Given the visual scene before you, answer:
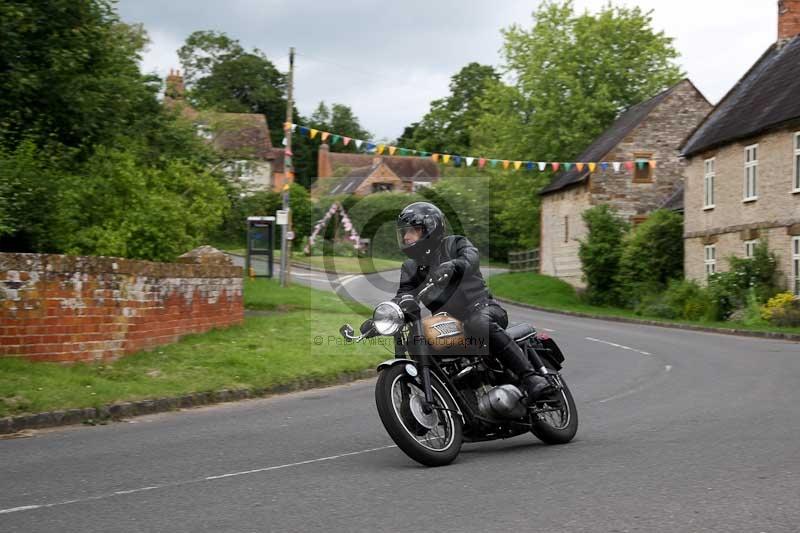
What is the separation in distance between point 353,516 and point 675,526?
5.86 feet

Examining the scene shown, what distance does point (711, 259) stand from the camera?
3506 cm

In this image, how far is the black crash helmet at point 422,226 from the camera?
7289 millimetres

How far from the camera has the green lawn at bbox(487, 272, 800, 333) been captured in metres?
38.5

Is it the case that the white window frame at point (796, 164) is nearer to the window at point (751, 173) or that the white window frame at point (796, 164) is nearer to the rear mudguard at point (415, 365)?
the window at point (751, 173)

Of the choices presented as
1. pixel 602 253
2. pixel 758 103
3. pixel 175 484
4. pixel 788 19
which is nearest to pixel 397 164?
pixel 602 253

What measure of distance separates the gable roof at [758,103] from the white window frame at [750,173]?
1.80 feet

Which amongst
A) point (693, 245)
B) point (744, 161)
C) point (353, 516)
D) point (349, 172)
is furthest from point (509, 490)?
point (349, 172)

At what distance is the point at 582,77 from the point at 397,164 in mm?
52144

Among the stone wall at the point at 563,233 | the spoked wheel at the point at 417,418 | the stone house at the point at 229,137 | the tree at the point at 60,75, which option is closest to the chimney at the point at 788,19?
the stone wall at the point at 563,233

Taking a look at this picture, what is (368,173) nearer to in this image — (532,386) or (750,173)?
(750,173)

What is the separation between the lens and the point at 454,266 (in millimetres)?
7195

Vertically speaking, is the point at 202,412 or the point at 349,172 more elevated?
the point at 349,172

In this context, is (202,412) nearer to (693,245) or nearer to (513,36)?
(693,245)

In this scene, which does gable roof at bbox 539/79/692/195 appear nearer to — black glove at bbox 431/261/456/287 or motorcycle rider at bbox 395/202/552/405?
motorcycle rider at bbox 395/202/552/405
